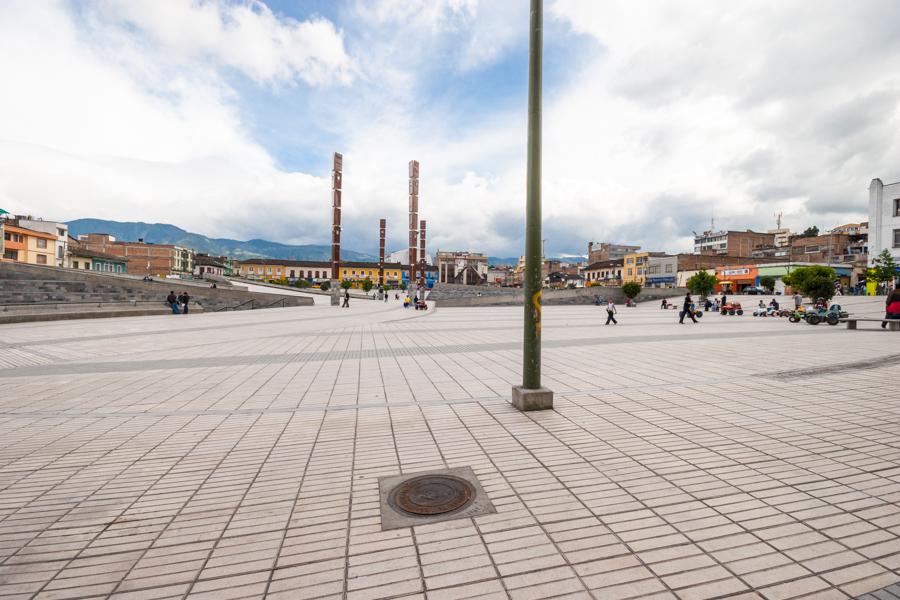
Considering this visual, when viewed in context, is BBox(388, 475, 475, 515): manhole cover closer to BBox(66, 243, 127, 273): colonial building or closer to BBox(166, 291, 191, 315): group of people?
BBox(166, 291, 191, 315): group of people

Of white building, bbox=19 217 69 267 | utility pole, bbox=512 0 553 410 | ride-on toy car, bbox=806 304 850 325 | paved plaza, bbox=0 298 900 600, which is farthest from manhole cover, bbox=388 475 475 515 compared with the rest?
white building, bbox=19 217 69 267

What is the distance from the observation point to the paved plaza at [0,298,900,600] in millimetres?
2357

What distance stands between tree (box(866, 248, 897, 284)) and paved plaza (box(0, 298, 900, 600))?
39.5 meters

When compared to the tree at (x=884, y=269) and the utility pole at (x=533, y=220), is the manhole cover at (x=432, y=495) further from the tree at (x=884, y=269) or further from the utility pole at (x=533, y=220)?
the tree at (x=884, y=269)

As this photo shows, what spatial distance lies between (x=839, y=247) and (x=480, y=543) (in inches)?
3755

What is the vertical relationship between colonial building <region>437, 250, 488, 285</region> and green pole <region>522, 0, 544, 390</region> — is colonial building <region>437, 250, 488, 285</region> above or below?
above

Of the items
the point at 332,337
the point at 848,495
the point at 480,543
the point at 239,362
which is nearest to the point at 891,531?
the point at 848,495

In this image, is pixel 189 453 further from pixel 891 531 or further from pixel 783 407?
pixel 783 407

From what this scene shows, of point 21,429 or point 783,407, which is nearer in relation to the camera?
point 21,429

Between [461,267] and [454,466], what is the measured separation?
427ft

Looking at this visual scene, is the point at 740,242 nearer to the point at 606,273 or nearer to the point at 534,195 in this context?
the point at 606,273

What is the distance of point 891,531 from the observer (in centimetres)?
273

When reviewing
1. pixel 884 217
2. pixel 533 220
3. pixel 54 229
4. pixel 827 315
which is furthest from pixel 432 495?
pixel 54 229

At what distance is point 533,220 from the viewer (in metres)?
5.31
